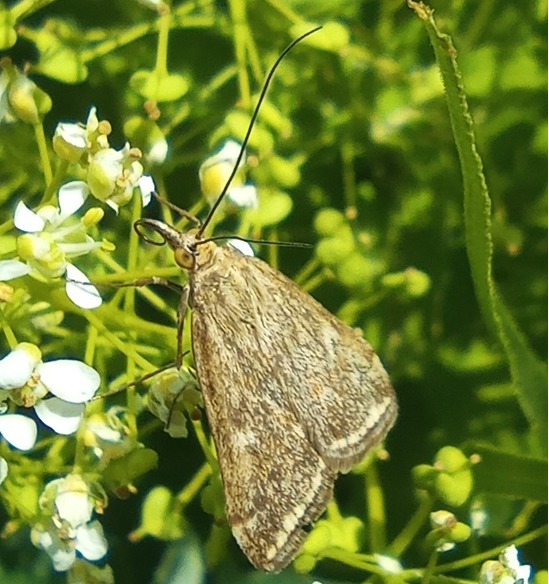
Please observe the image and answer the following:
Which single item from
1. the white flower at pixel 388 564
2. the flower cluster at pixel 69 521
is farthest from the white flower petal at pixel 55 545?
the white flower at pixel 388 564

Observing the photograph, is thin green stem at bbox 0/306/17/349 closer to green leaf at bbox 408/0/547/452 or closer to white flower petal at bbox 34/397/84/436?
white flower petal at bbox 34/397/84/436

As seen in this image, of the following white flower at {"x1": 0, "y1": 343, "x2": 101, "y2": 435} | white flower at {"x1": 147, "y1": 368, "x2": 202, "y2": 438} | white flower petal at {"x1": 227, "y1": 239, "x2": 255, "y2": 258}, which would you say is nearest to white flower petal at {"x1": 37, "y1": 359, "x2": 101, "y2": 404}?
white flower at {"x1": 0, "y1": 343, "x2": 101, "y2": 435}

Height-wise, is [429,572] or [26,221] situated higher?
[26,221]

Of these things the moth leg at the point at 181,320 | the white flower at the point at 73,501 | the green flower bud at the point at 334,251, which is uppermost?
the green flower bud at the point at 334,251

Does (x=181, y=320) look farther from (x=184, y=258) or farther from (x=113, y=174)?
(x=113, y=174)

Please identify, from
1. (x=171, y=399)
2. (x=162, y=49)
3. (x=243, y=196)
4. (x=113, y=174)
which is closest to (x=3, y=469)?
(x=171, y=399)

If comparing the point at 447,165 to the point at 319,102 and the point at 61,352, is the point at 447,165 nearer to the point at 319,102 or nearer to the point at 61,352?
the point at 319,102

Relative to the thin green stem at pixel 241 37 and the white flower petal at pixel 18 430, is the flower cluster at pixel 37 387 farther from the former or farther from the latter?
the thin green stem at pixel 241 37

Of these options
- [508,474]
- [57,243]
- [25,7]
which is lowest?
[508,474]
